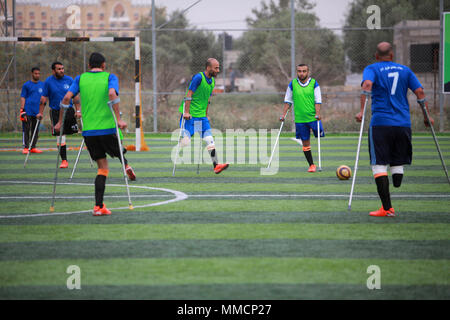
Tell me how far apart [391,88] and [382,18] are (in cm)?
3576

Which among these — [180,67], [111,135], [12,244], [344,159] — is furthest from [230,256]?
[180,67]

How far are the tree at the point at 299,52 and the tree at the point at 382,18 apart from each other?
12.5ft

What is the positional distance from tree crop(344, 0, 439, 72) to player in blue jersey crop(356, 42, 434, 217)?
32122 mm

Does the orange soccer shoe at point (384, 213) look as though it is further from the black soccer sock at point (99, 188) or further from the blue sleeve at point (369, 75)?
the black soccer sock at point (99, 188)

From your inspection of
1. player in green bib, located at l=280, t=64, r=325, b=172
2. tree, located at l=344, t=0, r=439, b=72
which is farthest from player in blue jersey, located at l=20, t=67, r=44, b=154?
tree, located at l=344, t=0, r=439, b=72

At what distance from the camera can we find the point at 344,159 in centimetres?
1571

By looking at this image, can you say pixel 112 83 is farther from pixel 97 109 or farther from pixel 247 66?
pixel 247 66

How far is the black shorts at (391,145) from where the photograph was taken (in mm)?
8000

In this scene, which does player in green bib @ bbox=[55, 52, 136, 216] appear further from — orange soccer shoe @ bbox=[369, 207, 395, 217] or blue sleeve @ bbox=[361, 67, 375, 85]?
orange soccer shoe @ bbox=[369, 207, 395, 217]

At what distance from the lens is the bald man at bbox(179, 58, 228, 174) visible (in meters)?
12.4

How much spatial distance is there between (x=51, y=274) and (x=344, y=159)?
11260 millimetres

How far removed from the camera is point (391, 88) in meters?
8.01

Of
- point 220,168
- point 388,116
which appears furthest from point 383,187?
point 220,168

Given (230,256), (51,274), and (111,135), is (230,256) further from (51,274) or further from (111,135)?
(111,135)
